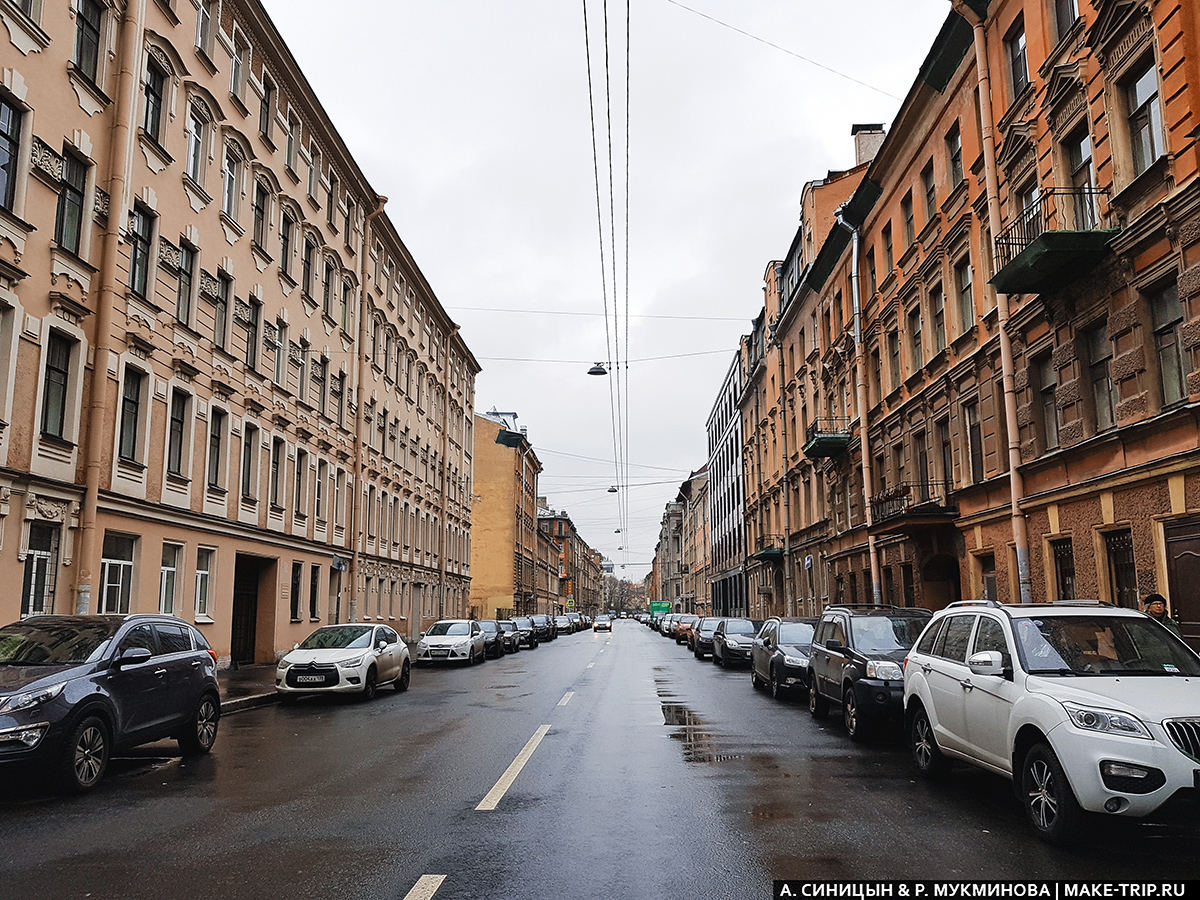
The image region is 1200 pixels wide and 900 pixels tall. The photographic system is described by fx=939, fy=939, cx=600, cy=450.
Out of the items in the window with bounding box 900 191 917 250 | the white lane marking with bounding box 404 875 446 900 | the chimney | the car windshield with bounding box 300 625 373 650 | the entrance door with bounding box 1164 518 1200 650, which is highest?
the chimney

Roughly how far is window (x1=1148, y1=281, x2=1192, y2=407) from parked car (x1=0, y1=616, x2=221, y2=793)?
13185 millimetres

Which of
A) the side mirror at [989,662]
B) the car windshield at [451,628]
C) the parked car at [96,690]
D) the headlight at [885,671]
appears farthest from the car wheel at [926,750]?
the car windshield at [451,628]

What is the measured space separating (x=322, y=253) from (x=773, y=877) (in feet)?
93.7

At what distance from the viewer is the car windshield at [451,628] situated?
30.8 metres

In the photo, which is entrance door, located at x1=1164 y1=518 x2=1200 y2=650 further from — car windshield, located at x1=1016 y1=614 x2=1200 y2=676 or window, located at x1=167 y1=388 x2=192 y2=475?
window, located at x1=167 y1=388 x2=192 y2=475

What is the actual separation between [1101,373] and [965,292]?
257 inches

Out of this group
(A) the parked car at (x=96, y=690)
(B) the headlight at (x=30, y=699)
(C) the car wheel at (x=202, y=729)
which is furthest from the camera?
(C) the car wheel at (x=202, y=729)

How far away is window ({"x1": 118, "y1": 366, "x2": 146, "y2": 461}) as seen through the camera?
1861cm

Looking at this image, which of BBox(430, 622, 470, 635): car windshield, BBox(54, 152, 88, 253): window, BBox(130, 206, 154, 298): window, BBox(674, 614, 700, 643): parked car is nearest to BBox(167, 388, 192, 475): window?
BBox(130, 206, 154, 298): window

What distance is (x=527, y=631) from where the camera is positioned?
4625 cm

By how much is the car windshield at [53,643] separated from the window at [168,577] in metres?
10.7

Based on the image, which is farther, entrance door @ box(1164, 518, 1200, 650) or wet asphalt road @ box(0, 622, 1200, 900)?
entrance door @ box(1164, 518, 1200, 650)

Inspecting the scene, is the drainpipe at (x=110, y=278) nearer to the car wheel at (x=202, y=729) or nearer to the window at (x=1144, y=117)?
the car wheel at (x=202, y=729)

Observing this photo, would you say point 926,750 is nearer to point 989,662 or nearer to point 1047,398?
point 989,662
